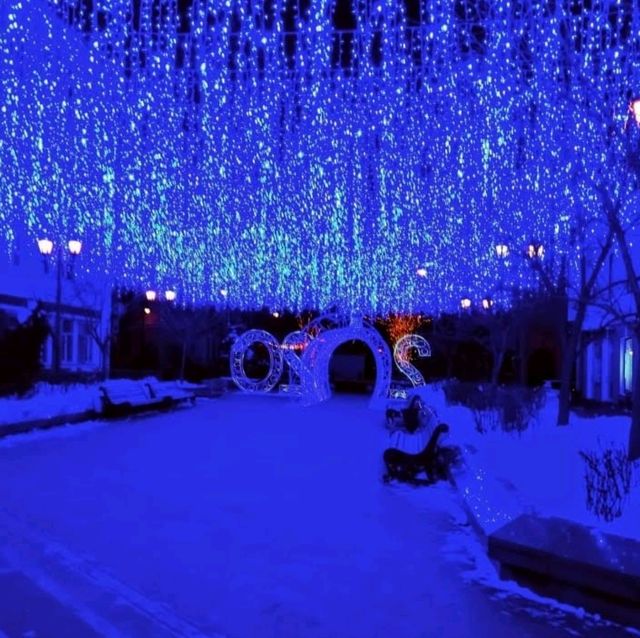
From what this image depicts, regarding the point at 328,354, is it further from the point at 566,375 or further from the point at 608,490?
the point at 608,490

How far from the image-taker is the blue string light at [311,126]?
10.9m

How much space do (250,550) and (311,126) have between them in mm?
10369

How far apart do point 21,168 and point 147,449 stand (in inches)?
312

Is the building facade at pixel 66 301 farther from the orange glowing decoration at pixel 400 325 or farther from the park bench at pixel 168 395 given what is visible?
the orange glowing decoration at pixel 400 325

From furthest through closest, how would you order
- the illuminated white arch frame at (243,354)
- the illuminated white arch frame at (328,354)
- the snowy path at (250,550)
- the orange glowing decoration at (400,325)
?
1. the orange glowing decoration at (400,325)
2. the illuminated white arch frame at (243,354)
3. the illuminated white arch frame at (328,354)
4. the snowy path at (250,550)

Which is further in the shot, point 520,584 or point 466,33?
point 466,33

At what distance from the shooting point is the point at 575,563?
527 centimetres

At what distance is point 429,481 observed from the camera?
1073 cm

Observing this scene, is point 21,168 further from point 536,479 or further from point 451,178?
point 536,479

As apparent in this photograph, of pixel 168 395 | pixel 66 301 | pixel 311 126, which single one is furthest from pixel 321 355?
pixel 311 126

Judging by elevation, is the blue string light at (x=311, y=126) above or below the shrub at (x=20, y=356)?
above

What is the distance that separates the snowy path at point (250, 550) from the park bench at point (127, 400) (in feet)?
21.4

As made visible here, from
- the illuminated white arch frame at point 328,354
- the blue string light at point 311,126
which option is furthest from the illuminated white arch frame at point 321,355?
the blue string light at point 311,126

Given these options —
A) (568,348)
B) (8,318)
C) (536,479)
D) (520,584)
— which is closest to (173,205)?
(8,318)
